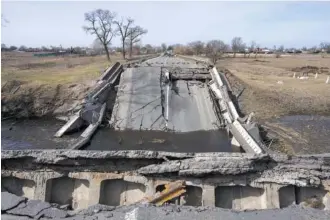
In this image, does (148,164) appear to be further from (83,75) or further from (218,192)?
(83,75)

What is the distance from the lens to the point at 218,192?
29.8 feet

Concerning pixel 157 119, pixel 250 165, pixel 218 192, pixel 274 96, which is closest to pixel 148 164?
pixel 218 192

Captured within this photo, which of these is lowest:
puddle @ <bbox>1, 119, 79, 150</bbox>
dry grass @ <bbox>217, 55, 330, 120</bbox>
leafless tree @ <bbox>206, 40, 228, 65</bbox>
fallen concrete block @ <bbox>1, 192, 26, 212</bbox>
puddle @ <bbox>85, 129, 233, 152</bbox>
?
puddle @ <bbox>1, 119, 79, 150</bbox>

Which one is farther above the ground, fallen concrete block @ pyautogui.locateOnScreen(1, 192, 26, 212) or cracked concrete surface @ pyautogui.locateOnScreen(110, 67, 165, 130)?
cracked concrete surface @ pyautogui.locateOnScreen(110, 67, 165, 130)

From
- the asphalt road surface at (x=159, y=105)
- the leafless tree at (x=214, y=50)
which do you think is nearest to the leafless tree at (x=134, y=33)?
the leafless tree at (x=214, y=50)

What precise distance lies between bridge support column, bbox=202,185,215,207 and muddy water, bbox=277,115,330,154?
633 cm

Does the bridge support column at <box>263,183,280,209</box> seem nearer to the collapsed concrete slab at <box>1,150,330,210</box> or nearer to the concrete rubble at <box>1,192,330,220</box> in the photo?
the collapsed concrete slab at <box>1,150,330,210</box>

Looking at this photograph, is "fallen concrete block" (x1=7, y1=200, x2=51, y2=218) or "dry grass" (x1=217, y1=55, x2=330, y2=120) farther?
"dry grass" (x1=217, y1=55, x2=330, y2=120)

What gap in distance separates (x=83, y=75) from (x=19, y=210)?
19104 millimetres

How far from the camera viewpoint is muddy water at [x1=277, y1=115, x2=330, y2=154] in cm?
1450

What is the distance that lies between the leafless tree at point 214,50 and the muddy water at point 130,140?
779 inches

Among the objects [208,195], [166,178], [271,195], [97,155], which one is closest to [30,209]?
[97,155]

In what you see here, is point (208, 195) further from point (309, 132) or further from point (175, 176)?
point (309, 132)

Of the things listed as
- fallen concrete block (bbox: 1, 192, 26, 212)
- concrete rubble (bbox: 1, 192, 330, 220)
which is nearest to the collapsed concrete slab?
fallen concrete block (bbox: 1, 192, 26, 212)
